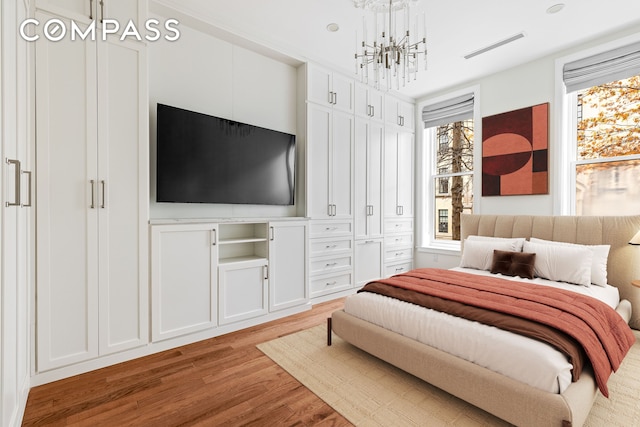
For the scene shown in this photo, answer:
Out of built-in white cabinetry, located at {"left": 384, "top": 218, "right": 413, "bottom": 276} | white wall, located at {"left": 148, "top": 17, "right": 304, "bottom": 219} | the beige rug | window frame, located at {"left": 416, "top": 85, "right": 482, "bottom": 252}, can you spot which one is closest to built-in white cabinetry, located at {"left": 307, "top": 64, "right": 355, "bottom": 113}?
white wall, located at {"left": 148, "top": 17, "right": 304, "bottom": 219}

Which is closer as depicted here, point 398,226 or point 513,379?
point 513,379

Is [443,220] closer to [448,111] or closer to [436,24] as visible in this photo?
[448,111]

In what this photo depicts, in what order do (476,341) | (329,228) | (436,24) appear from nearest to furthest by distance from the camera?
1. (476,341)
2. (436,24)
3. (329,228)

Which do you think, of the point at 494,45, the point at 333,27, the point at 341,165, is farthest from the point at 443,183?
the point at 333,27

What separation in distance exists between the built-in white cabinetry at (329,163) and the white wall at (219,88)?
0.18 metres

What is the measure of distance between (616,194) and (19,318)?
17.0 ft

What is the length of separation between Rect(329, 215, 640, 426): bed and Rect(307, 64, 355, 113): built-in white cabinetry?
7.94 feet

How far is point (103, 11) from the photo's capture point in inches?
90.7

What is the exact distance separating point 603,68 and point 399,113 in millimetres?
2342

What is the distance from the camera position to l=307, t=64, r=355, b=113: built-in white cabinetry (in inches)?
147

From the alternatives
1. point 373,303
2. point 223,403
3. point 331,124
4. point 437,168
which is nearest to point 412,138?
point 437,168

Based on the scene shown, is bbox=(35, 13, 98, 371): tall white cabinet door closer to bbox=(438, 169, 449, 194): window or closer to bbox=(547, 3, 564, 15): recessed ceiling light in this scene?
bbox=(547, 3, 564, 15): recessed ceiling light

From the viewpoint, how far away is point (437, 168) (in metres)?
5.00

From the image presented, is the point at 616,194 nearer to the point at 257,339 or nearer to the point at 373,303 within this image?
the point at 373,303
